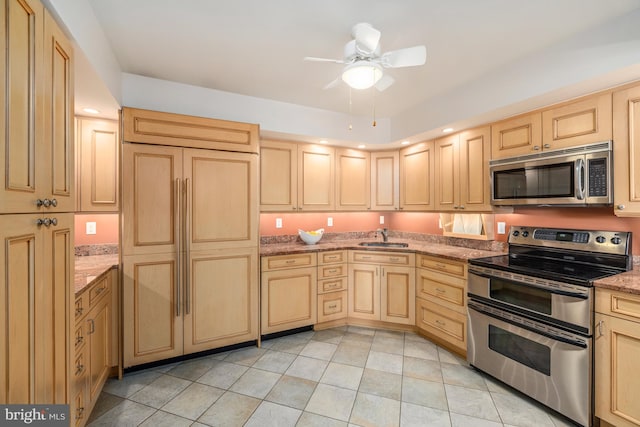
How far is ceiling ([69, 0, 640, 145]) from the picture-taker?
1.67 metres

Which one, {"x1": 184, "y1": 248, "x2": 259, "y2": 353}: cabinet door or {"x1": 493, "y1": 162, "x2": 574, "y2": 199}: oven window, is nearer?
{"x1": 493, "y1": 162, "x2": 574, "y2": 199}: oven window

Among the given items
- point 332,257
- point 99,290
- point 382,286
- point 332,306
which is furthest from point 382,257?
point 99,290

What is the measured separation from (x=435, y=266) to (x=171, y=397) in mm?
2505

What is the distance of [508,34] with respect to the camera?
1910mm

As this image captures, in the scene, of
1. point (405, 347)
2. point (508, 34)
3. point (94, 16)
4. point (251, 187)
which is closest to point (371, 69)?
point (508, 34)

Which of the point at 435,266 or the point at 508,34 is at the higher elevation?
the point at 508,34

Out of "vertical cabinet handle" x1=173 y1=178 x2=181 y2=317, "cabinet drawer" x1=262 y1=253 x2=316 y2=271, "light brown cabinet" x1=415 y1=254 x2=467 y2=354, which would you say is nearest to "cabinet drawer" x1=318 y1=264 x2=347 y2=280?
"cabinet drawer" x1=262 y1=253 x2=316 y2=271

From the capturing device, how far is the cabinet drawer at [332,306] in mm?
3244

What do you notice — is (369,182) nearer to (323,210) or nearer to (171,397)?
(323,210)

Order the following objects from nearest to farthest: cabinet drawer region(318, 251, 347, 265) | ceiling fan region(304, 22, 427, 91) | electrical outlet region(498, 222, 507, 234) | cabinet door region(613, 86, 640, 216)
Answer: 1. ceiling fan region(304, 22, 427, 91)
2. cabinet door region(613, 86, 640, 216)
3. electrical outlet region(498, 222, 507, 234)
4. cabinet drawer region(318, 251, 347, 265)

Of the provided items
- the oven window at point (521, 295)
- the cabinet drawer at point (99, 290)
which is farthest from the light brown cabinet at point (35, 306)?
the oven window at point (521, 295)

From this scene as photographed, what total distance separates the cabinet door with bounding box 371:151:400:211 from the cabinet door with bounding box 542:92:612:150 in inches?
66.9

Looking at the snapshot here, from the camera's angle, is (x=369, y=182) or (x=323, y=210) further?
(x=369, y=182)

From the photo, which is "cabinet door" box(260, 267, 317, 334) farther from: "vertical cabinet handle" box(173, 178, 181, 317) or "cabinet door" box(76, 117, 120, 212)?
"cabinet door" box(76, 117, 120, 212)
